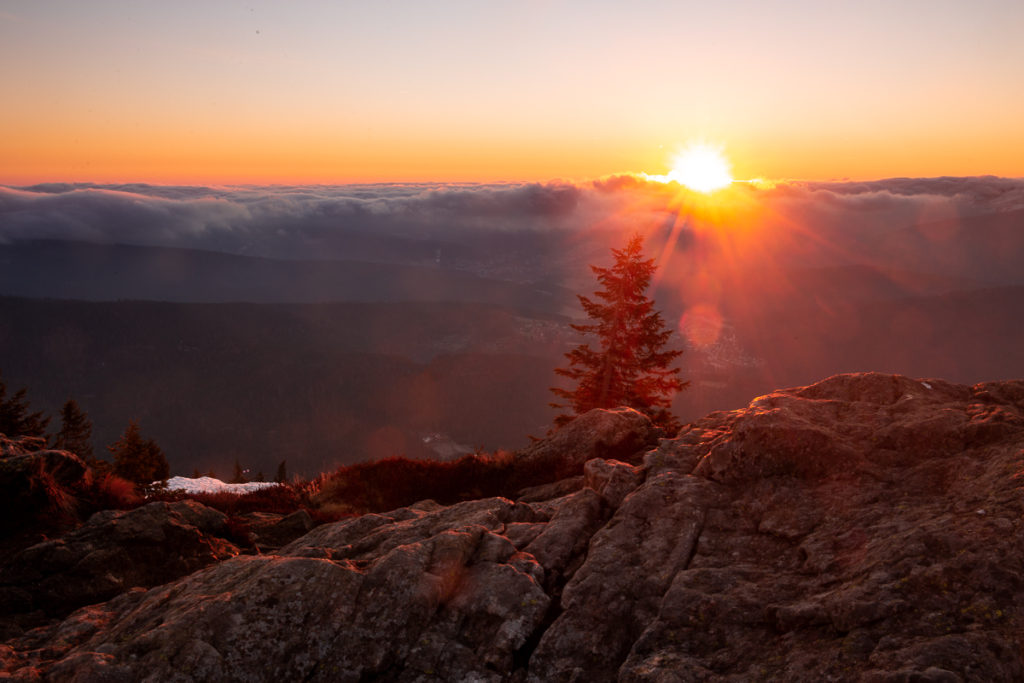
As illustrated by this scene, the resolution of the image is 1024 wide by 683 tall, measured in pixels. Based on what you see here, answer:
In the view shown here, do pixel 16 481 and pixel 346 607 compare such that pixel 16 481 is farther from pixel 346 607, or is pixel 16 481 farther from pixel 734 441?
pixel 734 441

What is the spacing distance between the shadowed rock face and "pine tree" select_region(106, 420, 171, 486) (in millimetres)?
39972

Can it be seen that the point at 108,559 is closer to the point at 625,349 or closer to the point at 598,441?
the point at 598,441

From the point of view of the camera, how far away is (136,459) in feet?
147

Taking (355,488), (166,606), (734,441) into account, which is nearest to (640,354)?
(355,488)

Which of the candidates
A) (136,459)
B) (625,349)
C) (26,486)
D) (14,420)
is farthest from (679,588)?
(14,420)

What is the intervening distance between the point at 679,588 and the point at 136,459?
1951 inches

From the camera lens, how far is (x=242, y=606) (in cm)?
805

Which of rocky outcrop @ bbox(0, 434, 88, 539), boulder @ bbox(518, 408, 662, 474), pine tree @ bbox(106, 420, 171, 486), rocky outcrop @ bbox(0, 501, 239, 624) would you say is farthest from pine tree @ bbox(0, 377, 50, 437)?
boulder @ bbox(518, 408, 662, 474)

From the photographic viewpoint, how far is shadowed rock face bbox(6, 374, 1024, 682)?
21.6 ft

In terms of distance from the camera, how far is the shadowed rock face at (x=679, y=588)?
21.6ft

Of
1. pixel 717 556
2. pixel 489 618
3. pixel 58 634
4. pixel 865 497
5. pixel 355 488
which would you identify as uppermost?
pixel 865 497

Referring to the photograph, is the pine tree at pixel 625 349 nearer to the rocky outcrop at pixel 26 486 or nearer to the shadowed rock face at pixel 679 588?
the shadowed rock face at pixel 679 588

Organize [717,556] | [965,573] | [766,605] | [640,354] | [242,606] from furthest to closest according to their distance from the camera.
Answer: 1. [640,354]
2. [717,556]
3. [242,606]
4. [766,605]
5. [965,573]

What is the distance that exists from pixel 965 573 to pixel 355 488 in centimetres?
1522
